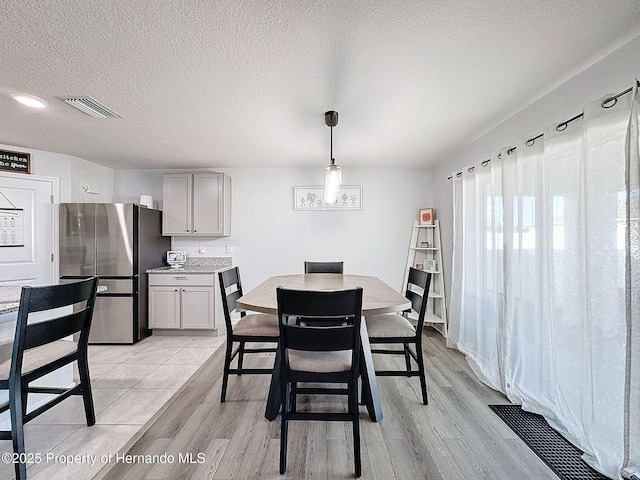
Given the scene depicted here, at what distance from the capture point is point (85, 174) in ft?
12.2

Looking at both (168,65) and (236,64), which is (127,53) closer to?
(168,65)

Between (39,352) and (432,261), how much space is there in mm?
3935

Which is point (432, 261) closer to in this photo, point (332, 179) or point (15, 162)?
point (332, 179)

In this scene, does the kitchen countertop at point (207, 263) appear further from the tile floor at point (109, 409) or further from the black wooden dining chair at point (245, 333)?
the black wooden dining chair at point (245, 333)

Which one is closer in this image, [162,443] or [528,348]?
[162,443]

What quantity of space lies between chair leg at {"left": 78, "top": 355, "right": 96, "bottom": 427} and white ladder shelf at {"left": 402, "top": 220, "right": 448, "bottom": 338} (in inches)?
133

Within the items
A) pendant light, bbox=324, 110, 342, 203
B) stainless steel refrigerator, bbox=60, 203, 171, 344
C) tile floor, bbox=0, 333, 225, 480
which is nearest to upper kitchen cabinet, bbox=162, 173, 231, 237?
stainless steel refrigerator, bbox=60, 203, 171, 344

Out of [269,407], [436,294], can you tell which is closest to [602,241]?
[269,407]

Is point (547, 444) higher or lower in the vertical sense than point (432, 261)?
lower

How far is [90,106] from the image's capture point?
219 centimetres

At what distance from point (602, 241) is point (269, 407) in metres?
2.21

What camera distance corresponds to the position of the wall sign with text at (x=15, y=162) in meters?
3.14

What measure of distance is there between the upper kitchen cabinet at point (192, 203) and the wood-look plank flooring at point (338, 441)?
217 centimetres

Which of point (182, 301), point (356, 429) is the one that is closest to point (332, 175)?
point (356, 429)
